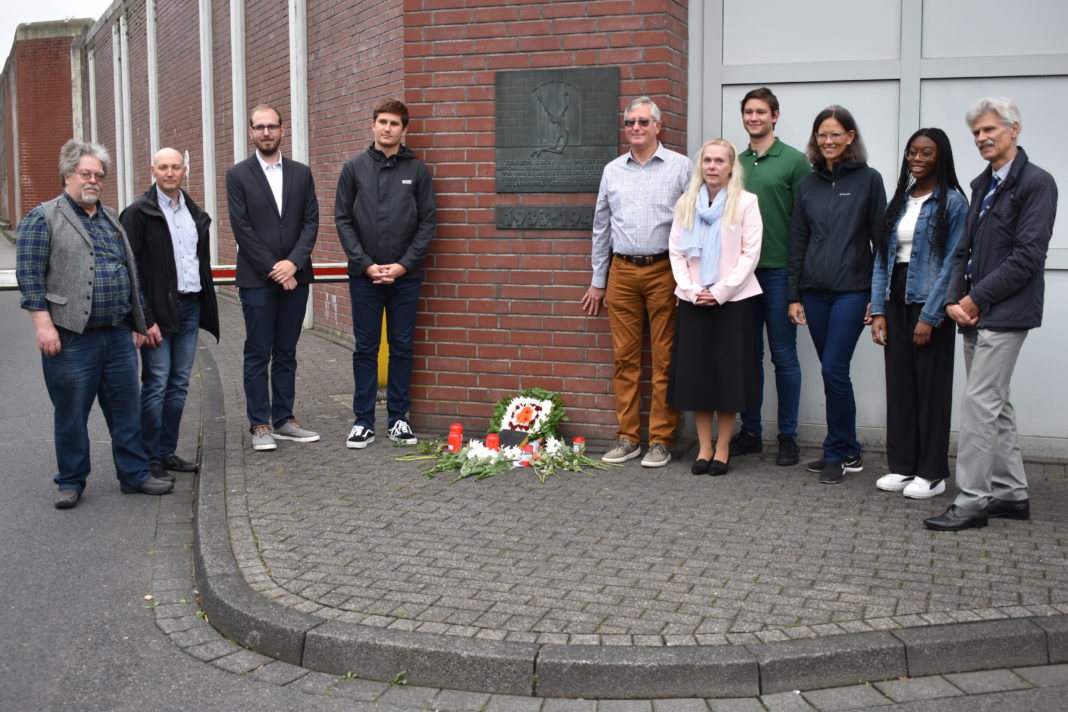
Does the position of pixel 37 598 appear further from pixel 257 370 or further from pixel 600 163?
pixel 600 163

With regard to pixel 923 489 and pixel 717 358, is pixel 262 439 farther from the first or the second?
pixel 923 489

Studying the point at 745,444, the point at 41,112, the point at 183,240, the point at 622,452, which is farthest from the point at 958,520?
the point at 41,112

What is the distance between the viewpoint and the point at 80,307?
637 centimetres

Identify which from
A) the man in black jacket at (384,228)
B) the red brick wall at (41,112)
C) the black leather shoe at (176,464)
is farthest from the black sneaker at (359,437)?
the red brick wall at (41,112)

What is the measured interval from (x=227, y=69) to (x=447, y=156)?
38.4ft

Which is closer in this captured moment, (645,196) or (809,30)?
(645,196)

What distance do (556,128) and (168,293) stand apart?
2597 mm

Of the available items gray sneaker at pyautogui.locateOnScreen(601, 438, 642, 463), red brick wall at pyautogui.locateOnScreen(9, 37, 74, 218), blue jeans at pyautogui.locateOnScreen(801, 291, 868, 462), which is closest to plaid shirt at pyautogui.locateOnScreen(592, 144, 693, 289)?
blue jeans at pyautogui.locateOnScreen(801, 291, 868, 462)

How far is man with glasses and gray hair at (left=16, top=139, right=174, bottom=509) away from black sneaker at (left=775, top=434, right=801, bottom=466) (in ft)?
12.4

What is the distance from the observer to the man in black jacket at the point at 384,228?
295 inches

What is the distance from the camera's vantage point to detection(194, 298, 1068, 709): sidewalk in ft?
13.6

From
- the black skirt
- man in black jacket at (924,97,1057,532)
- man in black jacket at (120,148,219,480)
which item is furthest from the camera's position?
man in black jacket at (120,148,219,480)

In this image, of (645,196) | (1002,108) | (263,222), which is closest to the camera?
(1002,108)

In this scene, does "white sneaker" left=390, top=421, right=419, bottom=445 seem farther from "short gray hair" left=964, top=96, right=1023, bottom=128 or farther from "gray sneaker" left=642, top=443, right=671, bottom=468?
"short gray hair" left=964, top=96, right=1023, bottom=128
